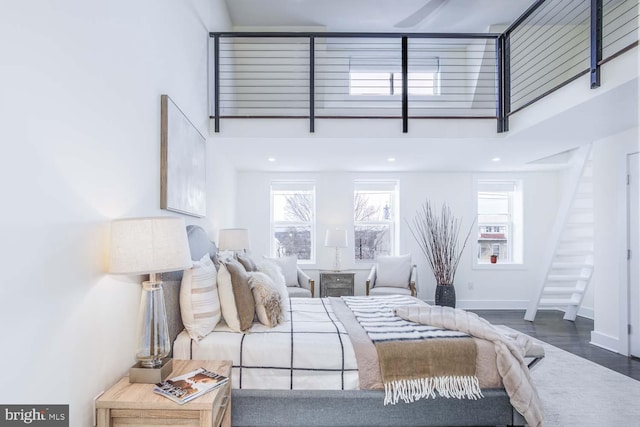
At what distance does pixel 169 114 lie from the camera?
2.34m

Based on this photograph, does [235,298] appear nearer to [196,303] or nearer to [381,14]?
[196,303]

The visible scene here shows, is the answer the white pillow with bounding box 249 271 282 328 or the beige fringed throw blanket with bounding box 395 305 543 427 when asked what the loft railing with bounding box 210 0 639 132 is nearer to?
the white pillow with bounding box 249 271 282 328

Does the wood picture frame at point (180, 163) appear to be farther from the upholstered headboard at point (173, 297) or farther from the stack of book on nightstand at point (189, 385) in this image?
the stack of book on nightstand at point (189, 385)

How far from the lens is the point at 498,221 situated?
6027 mm

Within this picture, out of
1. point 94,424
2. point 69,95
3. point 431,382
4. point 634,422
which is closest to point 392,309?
point 431,382

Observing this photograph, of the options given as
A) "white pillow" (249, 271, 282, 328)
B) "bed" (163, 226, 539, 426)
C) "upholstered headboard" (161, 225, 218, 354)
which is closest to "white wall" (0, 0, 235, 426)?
"upholstered headboard" (161, 225, 218, 354)

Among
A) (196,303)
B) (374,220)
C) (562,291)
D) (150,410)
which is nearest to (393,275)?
(374,220)

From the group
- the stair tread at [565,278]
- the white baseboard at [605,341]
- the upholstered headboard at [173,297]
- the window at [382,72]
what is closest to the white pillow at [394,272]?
the stair tread at [565,278]

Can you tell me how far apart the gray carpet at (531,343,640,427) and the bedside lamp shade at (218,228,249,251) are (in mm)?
2800

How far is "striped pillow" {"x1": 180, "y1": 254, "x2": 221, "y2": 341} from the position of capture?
2.23m

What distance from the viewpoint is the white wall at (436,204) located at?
18.9 feet

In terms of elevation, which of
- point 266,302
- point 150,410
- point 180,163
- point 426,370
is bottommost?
point 426,370

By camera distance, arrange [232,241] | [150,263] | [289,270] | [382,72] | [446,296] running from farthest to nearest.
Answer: [382,72] < [446,296] < [289,270] < [232,241] < [150,263]

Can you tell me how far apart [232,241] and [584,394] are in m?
3.31
